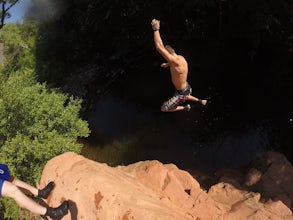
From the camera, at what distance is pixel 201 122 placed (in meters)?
18.3

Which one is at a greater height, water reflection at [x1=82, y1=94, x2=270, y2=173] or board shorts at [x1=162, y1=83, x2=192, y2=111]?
board shorts at [x1=162, y1=83, x2=192, y2=111]

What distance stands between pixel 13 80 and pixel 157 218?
7.55 metres

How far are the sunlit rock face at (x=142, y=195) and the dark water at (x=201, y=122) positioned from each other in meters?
4.50

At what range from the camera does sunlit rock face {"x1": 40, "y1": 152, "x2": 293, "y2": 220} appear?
9.19 m

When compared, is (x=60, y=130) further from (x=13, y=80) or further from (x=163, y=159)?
(x=163, y=159)

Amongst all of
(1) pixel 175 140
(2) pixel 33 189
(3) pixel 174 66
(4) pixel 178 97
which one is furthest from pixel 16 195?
(1) pixel 175 140

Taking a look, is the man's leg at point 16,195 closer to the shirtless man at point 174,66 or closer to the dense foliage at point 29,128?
the dense foliage at point 29,128

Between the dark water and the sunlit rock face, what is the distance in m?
4.50

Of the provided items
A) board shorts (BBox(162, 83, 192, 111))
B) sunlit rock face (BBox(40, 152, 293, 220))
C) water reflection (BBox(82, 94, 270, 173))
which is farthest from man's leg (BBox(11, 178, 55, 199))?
water reflection (BBox(82, 94, 270, 173))

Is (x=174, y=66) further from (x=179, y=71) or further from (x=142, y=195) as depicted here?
(x=142, y=195)

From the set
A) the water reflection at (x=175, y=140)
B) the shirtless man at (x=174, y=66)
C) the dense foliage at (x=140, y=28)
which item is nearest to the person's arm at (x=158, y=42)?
the shirtless man at (x=174, y=66)

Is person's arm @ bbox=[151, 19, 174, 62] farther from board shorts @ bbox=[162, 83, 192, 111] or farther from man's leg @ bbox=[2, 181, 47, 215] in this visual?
man's leg @ bbox=[2, 181, 47, 215]

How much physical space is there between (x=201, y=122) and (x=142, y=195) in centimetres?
912

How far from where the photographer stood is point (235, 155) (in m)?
16.6
